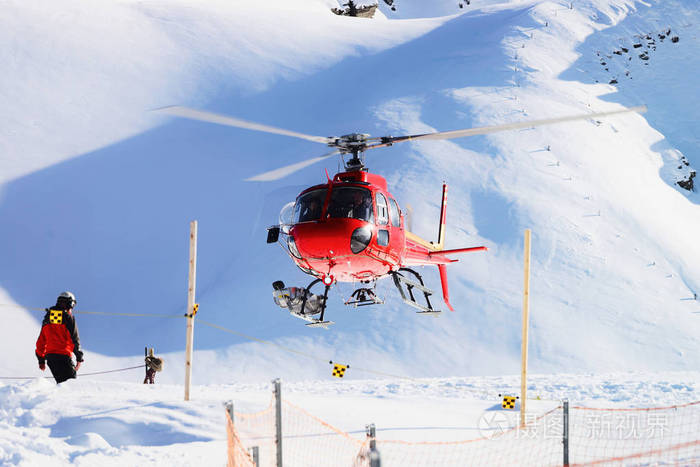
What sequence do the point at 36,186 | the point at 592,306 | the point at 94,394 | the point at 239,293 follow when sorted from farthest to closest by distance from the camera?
the point at 36,186
the point at 239,293
the point at 592,306
the point at 94,394

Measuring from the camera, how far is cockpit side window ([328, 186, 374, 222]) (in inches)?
391

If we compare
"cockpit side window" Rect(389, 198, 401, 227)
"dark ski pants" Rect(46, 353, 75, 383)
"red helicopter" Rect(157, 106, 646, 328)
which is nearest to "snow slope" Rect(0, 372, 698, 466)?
"dark ski pants" Rect(46, 353, 75, 383)

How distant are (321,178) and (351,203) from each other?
1904 cm

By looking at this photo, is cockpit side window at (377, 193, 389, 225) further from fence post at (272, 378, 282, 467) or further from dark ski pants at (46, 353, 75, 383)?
dark ski pants at (46, 353, 75, 383)

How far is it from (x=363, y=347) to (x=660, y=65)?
2927 centimetres

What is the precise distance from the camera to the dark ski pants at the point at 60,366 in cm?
1005

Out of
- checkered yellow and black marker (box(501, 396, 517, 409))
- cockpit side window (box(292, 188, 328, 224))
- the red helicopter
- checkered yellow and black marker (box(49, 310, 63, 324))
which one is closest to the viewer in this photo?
checkered yellow and black marker (box(49, 310, 63, 324))

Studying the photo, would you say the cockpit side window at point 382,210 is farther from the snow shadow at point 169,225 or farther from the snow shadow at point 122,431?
the snow shadow at point 169,225

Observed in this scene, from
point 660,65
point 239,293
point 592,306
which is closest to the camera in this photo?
point 592,306

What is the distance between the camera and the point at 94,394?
1012 cm

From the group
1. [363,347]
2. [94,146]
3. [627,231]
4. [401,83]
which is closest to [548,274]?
[627,231]

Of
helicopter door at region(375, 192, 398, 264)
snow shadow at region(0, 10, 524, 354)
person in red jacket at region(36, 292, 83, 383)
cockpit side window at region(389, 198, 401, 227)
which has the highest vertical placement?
snow shadow at region(0, 10, 524, 354)

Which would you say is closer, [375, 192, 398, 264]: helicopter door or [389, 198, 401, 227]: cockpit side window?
[375, 192, 398, 264]: helicopter door

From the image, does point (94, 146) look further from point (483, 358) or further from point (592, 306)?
point (592, 306)
